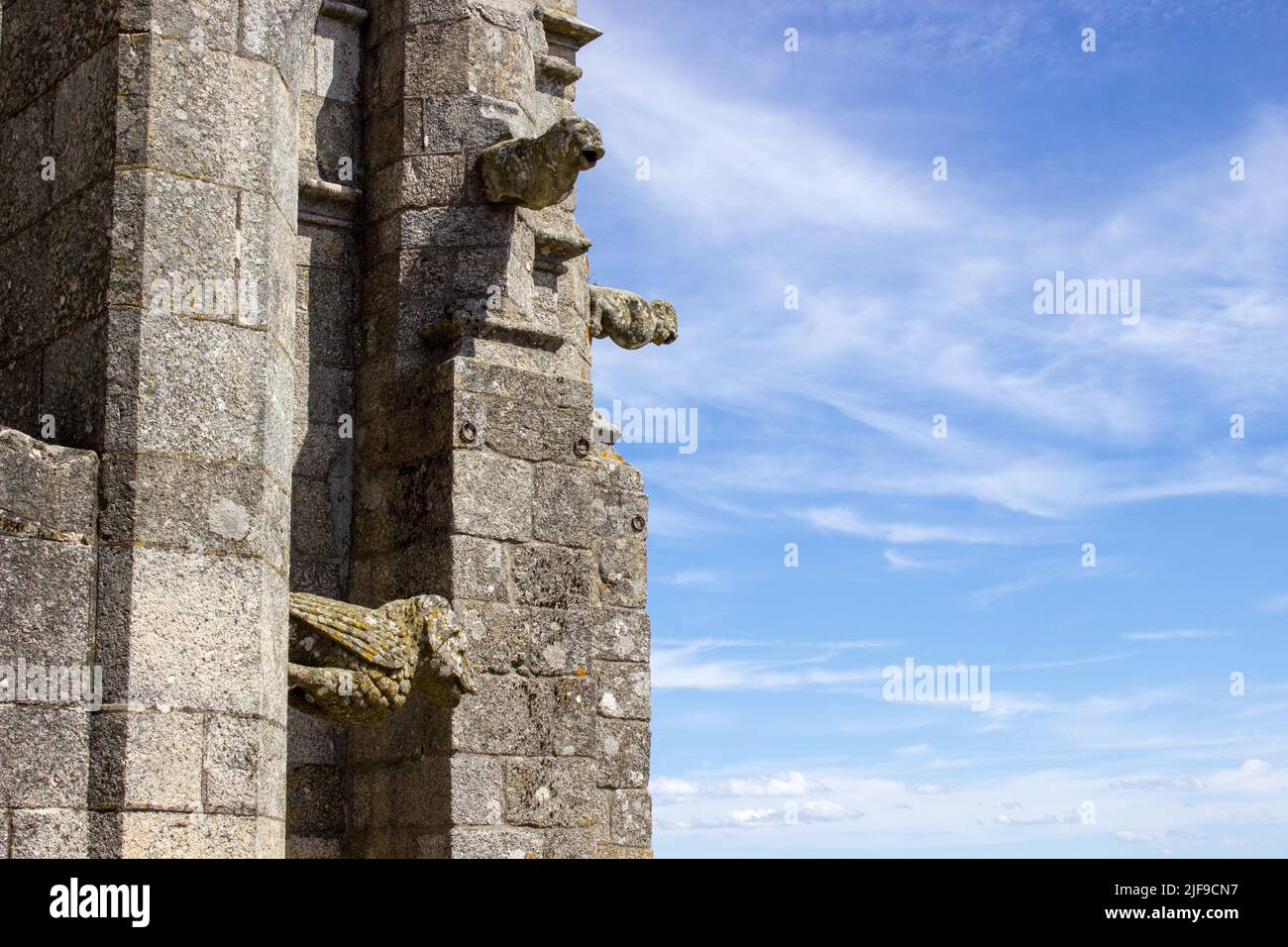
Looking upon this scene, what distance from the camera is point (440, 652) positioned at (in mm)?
5379

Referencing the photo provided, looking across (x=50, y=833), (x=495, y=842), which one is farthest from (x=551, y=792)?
(x=50, y=833)

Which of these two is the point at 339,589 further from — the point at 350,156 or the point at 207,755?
the point at 207,755

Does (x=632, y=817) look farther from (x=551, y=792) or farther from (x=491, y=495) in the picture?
(x=491, y=495)

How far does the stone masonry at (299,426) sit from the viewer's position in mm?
3859

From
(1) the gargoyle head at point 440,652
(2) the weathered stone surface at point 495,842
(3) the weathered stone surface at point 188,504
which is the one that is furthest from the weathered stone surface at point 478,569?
(3) the weathered stone surface at point 188,504

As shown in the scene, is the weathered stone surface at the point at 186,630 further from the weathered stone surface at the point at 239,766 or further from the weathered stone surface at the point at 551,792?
the weathered stone surface at the point at 551,792

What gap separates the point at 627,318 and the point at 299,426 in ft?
7.77

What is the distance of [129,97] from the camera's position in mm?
4121

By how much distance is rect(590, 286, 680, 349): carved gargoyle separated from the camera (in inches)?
322

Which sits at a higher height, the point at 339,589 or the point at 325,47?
the point at 325,47
